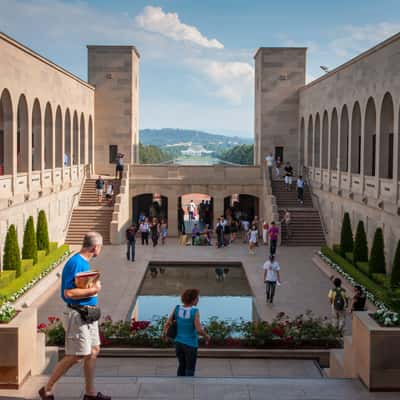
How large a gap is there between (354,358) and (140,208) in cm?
4070

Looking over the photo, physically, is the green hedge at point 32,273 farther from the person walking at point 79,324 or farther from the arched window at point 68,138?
the person walking at point 79,324

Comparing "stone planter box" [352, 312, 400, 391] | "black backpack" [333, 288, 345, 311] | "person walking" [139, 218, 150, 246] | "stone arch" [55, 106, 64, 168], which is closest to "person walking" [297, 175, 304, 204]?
"person walking" [139, 218, 150, 246]

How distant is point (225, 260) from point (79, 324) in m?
24.2

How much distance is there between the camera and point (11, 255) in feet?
83.2

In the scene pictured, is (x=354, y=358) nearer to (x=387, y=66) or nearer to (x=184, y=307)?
(x=184, y=307)

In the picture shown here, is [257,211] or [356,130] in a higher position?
[356,130]

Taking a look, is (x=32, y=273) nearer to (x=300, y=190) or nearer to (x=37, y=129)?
(x=37, y=129)

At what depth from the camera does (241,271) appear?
3130 cm

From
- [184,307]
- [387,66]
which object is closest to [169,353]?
[184,307]

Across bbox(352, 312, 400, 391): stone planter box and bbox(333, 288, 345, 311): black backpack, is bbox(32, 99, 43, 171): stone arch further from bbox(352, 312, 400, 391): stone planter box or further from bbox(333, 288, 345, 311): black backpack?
bbox(352, 312, 400, 391): stone planter box

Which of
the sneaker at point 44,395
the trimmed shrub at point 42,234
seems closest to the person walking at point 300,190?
the trimmed shrub at point 42,234

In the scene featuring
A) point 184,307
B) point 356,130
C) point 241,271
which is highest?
point 356,130

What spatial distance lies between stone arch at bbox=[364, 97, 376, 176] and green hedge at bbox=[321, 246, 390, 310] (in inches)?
174

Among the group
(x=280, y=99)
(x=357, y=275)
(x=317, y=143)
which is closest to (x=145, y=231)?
(x=317, y=143)
